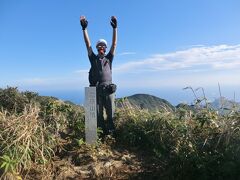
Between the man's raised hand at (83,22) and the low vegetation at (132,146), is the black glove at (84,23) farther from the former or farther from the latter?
the low vegetation at (132,146)

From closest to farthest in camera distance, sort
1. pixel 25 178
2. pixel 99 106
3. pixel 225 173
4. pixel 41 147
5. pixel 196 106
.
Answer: pixel 225 173 → pixel 25 178 → pixel 41 147 → pixel 196 106 → pixel 99 106

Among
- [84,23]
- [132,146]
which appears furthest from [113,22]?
[132,146]

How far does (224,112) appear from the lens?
331 inches

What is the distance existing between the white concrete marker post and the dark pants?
574 millimetres

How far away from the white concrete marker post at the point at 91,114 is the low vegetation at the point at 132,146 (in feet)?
0.56

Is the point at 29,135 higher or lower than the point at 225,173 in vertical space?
higher

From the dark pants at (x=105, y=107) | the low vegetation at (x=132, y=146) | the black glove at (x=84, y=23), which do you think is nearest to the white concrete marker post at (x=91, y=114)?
the low vegetation at (x=132, y=146)

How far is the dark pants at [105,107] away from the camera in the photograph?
9.30 meters

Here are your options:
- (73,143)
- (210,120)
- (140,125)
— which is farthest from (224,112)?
(73,143)

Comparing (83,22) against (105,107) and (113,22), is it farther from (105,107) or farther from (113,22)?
(105,107)

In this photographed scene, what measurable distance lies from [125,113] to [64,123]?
1417 millimetres

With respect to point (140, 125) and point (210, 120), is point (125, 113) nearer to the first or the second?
point (140, 125)

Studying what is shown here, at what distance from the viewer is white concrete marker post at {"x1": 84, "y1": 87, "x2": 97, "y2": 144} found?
28.6ft

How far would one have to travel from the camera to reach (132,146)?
29.3 ft
